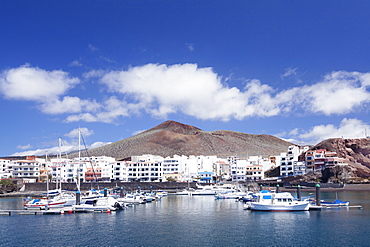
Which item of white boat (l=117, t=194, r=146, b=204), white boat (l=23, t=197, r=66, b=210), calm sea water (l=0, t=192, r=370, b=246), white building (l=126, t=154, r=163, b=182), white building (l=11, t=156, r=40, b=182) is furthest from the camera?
white building (l=126, t=154, r=163, b=182)

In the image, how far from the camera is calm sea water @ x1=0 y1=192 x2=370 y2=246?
106 ft

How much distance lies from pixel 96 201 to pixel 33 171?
77.0 metres

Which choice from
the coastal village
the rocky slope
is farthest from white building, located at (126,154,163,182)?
the rocky slope

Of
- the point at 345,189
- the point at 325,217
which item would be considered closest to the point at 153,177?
the point at 345,189

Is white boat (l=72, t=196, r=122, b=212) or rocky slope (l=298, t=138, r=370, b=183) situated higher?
rocky slope (l=298, t=138, r=370, b=183)

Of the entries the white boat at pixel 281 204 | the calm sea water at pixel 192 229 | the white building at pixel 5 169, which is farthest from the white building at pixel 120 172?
the white boat at pixel 281 204

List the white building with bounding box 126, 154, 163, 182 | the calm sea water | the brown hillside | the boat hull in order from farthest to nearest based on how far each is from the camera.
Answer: the brown hillside, the white building with bounding box 126, 154, 163, 182, the boat hull, the calm sea water

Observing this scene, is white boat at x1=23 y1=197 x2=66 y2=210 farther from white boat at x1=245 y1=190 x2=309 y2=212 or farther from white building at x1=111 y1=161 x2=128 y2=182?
white building at x1=111 y1=161 x2=128 y2=182

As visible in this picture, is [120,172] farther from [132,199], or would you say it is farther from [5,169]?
[132,199]

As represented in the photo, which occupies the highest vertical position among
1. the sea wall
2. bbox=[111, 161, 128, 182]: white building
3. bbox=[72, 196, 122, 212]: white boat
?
bbox=[111, 161, 128, 182]: white building

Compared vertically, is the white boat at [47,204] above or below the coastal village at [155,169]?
below

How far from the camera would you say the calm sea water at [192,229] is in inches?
1267

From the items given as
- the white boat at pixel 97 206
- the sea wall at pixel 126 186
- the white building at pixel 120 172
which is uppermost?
the white building at pixel 120 172

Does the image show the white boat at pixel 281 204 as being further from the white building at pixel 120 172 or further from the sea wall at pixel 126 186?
the white building at pixel 120 172
